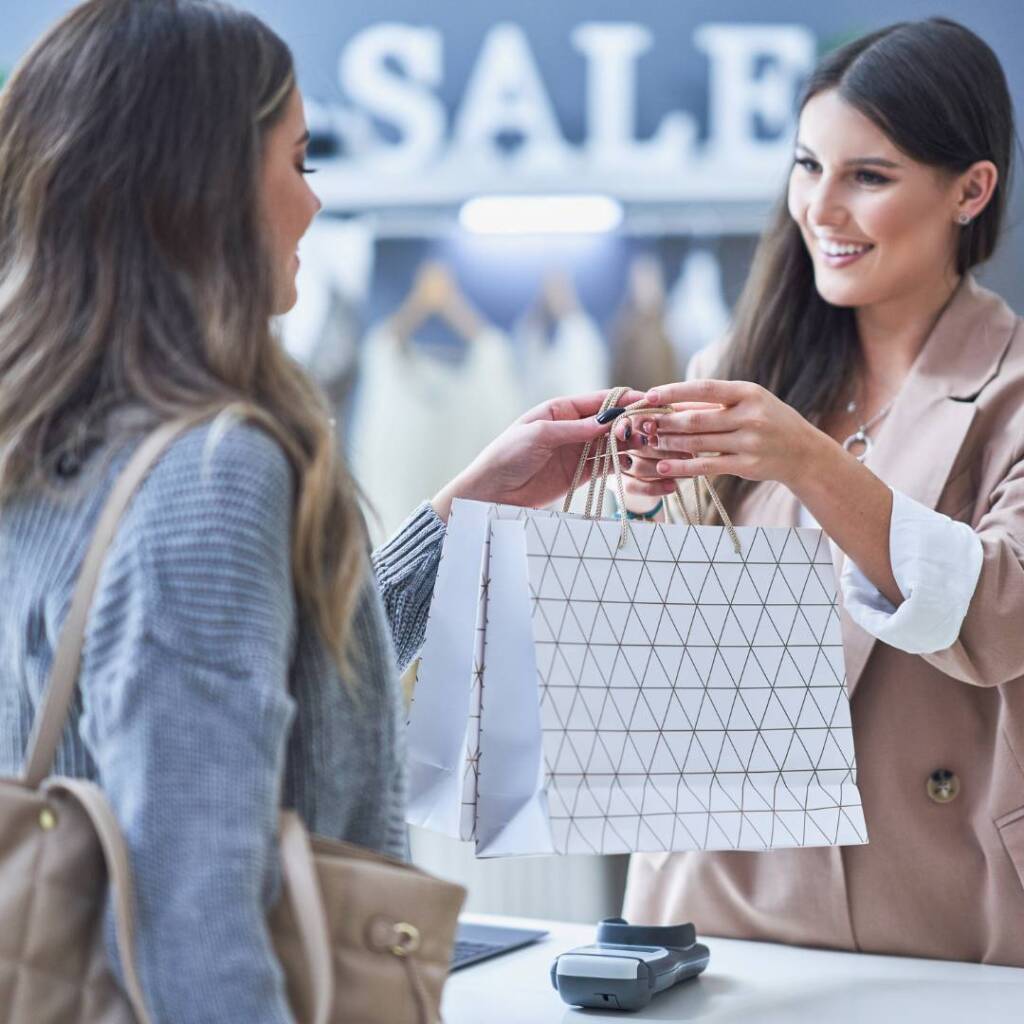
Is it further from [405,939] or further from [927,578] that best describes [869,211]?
[405,939]

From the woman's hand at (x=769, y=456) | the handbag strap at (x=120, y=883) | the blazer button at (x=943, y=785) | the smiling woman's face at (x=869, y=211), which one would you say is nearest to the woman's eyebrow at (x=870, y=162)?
the smiling woman's face at (x=869, y=211)

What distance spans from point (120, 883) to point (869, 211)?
1102 mm

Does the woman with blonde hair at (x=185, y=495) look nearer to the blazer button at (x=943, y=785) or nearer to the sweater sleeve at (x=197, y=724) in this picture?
the sweater sleeve at (x=197, y=724)

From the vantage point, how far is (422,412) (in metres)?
3.13

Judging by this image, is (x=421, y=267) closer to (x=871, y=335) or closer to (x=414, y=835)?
(x=414, y=835)

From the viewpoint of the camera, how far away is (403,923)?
789mm

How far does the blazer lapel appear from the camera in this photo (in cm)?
142

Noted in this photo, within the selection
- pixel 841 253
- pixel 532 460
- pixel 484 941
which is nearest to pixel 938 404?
pixel 841 253

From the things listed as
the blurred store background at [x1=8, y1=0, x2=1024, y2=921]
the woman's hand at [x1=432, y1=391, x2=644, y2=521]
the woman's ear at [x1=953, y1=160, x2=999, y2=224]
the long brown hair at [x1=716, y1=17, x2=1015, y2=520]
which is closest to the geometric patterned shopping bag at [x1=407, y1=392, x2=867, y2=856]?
the woman's hand at [x1=432, y1=391, x2=644, y2=521]

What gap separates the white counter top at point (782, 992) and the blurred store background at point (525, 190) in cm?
169

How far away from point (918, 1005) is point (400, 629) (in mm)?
540

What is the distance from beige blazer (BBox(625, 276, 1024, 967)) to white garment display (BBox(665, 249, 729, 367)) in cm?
158

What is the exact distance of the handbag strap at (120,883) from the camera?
2.29 feet

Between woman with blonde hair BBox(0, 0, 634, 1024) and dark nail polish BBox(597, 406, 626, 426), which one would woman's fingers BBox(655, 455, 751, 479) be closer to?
dark nail polish BBox(597, 406, 626, 426)
